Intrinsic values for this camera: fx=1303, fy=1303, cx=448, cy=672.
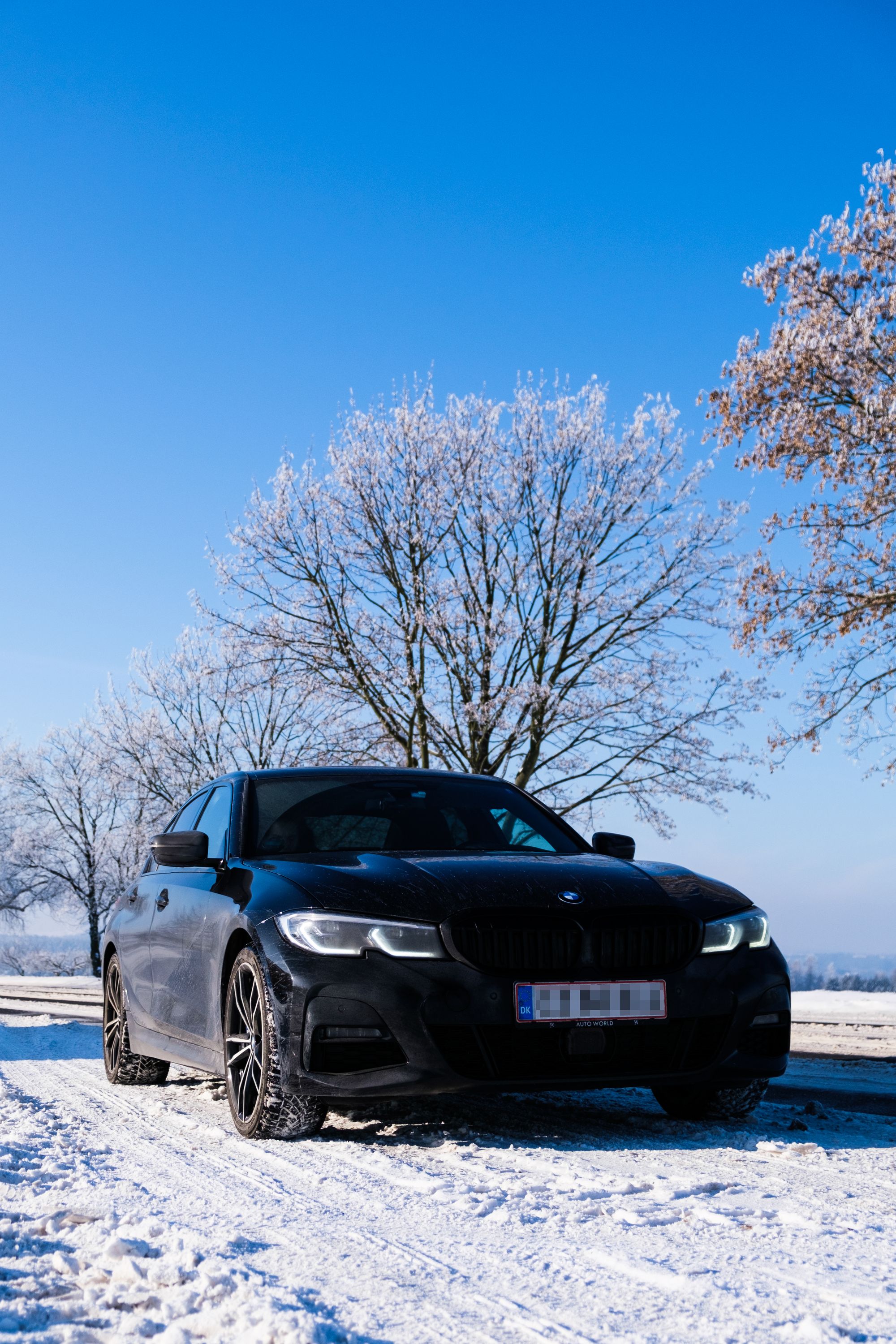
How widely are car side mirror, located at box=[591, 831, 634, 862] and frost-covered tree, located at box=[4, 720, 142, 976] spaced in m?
41.6

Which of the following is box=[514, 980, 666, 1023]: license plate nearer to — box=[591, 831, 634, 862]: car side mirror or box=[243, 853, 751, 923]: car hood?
box=[243, 853, 751, 923]: car hood

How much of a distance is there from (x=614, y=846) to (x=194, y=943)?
188 centimetres

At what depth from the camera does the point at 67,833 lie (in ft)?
159

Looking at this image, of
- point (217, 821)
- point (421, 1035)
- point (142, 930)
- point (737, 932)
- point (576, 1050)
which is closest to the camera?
point (421, 1035)

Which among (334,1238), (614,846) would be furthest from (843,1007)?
(334,1238)

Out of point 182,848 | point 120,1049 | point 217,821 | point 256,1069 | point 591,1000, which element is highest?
point 217,821

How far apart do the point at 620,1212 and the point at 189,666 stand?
1394 inches

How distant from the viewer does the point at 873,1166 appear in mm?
4082

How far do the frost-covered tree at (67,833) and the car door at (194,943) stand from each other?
4077cm

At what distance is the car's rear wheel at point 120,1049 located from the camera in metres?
6.76

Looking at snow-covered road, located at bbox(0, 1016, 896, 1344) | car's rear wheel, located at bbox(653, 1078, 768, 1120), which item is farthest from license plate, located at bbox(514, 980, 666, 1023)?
car's rear wheel, located at bbox(653, 1078, 768, 1120)

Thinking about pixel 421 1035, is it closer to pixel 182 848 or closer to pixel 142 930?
pixel 182 848

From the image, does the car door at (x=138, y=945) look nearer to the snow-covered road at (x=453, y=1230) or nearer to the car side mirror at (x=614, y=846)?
the snow-covered road at (x=453, y=1230)

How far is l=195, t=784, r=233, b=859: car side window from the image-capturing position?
5.75 meters
